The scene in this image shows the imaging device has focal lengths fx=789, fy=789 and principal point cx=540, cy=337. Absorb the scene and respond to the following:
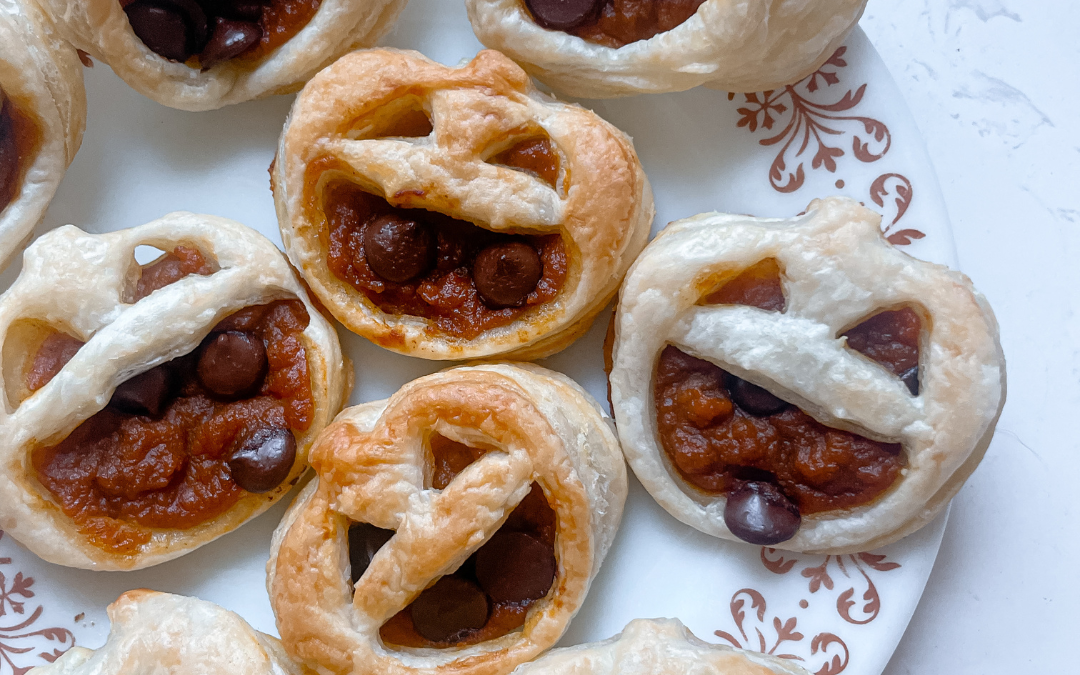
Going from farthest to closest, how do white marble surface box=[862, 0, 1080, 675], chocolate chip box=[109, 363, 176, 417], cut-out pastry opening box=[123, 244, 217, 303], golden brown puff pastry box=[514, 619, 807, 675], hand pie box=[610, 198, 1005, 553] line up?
white marble surface box=[862, 0, 1080, 675] < cut-out pastry opening box=[123, 244, 217, 303] < chocolate chip box=[109, 363, 176, 417] < hand pie box=[610, 198, 1005, 553] < golden brown puff pastry box=[514, 619, 807, 675]

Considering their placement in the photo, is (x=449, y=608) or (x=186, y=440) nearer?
(x=449, y=608)

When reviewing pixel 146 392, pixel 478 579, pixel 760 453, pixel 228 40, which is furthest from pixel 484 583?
pixel 228 40

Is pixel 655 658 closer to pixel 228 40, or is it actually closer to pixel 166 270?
pixel 166 270

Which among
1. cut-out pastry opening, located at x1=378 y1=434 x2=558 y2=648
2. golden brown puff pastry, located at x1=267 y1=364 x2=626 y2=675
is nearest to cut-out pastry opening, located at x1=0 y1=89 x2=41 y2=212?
golden brown puff pastry, located at x1=267 y1=364 x2=626 y2=675

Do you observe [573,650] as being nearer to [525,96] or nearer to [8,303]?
[525,96]

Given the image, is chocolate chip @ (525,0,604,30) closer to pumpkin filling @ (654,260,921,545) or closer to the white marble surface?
pumpkin filling @ (654,260,921,545)

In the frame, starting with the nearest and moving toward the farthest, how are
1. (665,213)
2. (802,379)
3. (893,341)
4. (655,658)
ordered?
1. (655,658)
2. (802,379)
3. (893,341)
4. (665,213)
